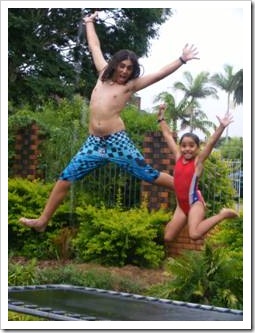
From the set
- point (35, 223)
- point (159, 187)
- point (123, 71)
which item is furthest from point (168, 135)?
point (35, 223)

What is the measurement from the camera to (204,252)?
732cm

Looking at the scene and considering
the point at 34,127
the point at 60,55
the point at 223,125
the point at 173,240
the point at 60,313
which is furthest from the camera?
the point at 34,127

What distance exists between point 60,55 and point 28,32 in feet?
1.20

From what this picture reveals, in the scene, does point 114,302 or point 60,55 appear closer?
point 114,302

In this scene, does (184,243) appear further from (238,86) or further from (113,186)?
(238,86)

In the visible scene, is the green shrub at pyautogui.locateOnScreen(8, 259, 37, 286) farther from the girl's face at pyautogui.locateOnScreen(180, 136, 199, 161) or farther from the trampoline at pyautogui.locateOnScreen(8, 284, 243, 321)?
the girl's face at pyautogui.locateOnScreen(180, 136, 199, 161)

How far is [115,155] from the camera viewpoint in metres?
7.45

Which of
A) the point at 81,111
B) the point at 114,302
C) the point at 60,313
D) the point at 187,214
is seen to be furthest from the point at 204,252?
the point at 81,111

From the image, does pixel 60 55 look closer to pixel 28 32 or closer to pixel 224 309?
pixel 28 32

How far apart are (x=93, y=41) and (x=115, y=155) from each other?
0.97 meters

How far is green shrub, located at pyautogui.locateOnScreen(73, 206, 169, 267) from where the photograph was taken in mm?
7910

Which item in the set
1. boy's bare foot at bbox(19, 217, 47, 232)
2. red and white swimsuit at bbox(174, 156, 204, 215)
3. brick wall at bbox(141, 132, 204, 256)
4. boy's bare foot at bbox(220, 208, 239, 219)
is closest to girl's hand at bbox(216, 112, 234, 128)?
red and white swimsuit at bbox(174, 156, 204, 215)

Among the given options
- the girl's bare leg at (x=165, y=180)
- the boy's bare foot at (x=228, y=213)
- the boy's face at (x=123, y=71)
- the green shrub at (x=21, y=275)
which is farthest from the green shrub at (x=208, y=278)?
the boy's face at (x=123, y=71)

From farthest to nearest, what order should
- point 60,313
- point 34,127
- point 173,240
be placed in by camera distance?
point 34,127 < point 173,240 < point 60,313
